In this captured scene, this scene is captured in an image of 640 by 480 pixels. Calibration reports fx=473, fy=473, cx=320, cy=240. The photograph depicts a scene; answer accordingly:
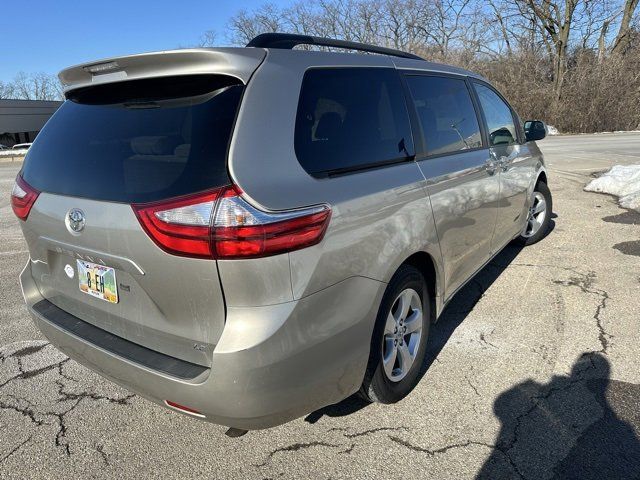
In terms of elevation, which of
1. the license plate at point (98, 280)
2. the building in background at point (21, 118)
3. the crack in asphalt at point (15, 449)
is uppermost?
the building in background at point (21, 118)

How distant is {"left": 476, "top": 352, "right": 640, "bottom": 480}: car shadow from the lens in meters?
2.22

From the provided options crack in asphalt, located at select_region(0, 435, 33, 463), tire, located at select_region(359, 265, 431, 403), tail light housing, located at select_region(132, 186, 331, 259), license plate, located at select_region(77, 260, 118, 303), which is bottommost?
crack in asphalt, located at select_region(0, 435, 33, 463)

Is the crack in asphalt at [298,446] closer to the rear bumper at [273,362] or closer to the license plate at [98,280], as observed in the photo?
the rear bumper at [273,362]

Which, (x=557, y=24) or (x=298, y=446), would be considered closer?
(x=298, y=446)

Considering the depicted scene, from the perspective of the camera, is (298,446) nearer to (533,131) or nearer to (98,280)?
(98,280)

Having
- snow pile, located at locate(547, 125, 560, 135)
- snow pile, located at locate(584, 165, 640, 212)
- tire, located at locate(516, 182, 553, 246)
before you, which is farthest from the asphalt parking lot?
snow pile, located at locate(547, 125, 560, 135)

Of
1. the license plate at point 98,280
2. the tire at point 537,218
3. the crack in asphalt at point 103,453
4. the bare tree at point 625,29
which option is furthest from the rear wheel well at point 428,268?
the bare tree at point 625,29

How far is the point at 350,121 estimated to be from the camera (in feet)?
7.77

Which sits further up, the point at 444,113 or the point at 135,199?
the point at 444,113

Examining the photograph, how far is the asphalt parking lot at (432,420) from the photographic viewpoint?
227 centimetres

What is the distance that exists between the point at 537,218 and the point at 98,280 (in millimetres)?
5033

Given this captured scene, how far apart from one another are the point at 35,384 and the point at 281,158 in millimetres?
2305

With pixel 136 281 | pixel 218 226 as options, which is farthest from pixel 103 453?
pixel 218 226

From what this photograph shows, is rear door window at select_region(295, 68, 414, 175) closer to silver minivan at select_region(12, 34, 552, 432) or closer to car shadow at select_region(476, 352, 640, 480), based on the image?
silver minivan at select_region(12, 34, 552, 432)
